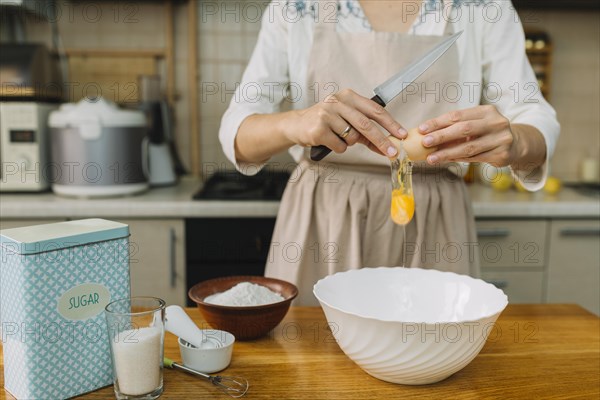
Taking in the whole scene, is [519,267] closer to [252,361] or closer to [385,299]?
[385,299]

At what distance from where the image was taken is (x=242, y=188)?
1846mm

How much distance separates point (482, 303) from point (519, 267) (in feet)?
3.72

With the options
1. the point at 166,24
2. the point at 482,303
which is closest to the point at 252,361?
the point at 482,303

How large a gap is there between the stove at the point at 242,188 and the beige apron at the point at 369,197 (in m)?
0.57

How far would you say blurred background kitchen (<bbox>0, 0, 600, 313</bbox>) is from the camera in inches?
69.4

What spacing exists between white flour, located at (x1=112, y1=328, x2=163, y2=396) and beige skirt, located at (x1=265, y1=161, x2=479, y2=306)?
54 cm

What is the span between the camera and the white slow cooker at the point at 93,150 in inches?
69.9

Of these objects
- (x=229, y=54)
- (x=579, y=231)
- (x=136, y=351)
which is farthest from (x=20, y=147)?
(x=579, y=231)

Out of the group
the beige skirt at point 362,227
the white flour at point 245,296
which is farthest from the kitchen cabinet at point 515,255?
the white flour at point 245,296

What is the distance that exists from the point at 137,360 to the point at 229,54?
5.89 ft

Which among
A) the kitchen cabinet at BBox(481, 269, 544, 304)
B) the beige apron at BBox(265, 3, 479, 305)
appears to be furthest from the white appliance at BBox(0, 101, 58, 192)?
the kitchen cabinet at BBox(481, 269, 544, 304)

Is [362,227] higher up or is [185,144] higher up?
[185,144]

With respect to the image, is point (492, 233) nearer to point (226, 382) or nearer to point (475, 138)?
point (475, 138)

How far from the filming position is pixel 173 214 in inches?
68.4
